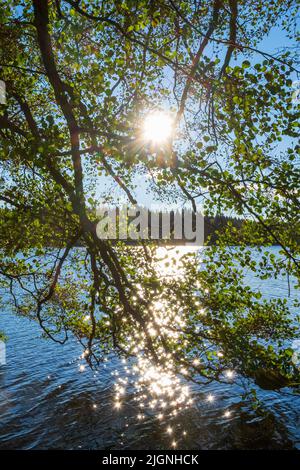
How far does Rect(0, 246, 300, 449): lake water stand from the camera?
15.6 m

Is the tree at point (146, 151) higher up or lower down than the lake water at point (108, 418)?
higher up

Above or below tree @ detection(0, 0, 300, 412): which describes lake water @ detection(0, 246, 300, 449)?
below

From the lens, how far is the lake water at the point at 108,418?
15625mm

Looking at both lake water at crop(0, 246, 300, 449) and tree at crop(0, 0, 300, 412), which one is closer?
tree at crop(0, 0, 300, 412)

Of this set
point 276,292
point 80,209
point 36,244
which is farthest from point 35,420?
point 276,292

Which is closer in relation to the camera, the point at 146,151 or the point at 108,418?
the point at 146,151

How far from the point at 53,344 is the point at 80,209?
82.3ft

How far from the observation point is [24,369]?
24.1m

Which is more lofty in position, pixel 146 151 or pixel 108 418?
pixel 146 151

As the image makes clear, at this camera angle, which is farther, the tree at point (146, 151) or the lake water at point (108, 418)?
the lake water at point (108, 418)

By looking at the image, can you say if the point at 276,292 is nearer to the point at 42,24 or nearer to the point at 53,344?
the point at 53,344

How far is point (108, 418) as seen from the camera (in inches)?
695
